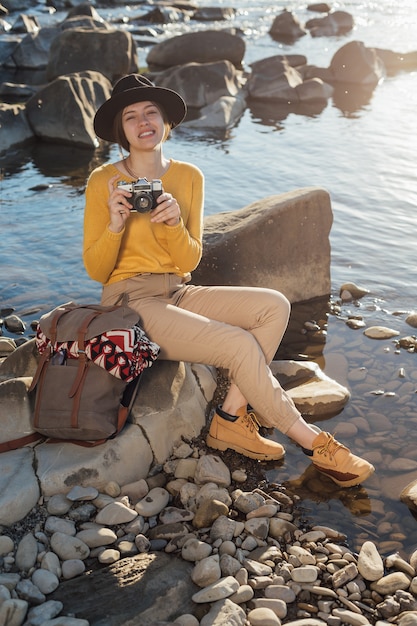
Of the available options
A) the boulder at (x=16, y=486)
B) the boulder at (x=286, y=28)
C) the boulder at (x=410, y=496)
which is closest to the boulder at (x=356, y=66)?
the boulder at (x=286, y=28)

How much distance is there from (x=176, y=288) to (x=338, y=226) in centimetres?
528

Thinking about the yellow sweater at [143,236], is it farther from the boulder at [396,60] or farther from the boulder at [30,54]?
the boulder at [30,54]

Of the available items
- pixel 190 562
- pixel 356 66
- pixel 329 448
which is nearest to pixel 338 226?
pixel 329 448

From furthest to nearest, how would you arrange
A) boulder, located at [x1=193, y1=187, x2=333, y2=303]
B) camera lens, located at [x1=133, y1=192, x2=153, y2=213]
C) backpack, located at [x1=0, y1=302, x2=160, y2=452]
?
boulder, located at [x1=193, y1=187, x2=333, y2=303] → camera lens, located at [x1=133, y1=192, x2=153, y2=213] → backpack, located at [x1=0, y1=302, x2=160, y2=452]

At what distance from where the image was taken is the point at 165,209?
450 centimetres

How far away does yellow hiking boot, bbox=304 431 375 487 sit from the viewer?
184 inches

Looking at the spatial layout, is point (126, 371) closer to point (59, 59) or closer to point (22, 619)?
point (22, 619)

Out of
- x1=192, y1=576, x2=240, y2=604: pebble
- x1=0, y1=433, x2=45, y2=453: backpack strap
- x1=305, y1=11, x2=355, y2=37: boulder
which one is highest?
x1=305, y1=11, x2=355, y2=37: boulder

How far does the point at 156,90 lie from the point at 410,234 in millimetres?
5776

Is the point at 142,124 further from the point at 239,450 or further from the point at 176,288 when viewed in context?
the point at 239,450

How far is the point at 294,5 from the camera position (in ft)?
114

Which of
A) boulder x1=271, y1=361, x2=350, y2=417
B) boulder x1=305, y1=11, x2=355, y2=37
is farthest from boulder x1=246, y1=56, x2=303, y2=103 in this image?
boulder x1=271, y1=361, x2=350, y2=417

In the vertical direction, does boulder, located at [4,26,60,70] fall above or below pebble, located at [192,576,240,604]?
above

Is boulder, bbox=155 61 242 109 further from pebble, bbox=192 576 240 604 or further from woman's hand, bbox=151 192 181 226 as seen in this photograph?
pebble, bbox=192 576 240 604
